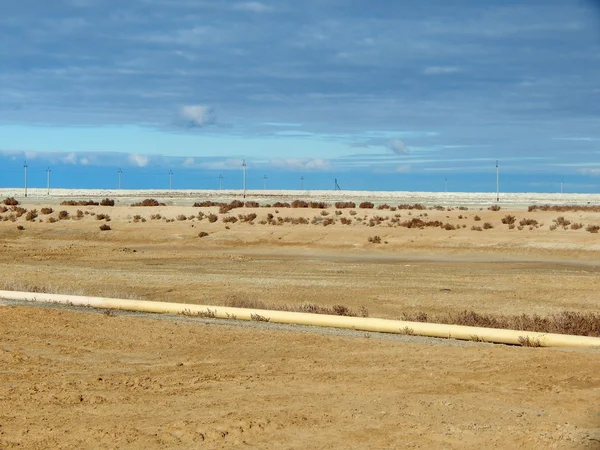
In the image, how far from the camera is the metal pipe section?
13.6 m

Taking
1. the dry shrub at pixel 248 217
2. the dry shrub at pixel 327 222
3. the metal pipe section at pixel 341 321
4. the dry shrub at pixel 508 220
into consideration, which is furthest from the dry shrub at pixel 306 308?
the dry shrub at pixel 248 217

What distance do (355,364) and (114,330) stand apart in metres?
4.66

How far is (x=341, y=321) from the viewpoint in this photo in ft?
51.0

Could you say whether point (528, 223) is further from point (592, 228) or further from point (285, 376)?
point (285, 376)

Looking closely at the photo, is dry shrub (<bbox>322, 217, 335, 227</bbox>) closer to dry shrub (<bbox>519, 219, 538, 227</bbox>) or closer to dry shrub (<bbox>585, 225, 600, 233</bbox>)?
dry shrub (<bbox>519, 219, 538, 227</bbox>)

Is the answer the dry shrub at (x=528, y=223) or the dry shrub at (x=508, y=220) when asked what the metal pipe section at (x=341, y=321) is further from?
the dry shrub at (x=508, y=220)

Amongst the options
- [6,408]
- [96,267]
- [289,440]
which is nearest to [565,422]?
[289,440]

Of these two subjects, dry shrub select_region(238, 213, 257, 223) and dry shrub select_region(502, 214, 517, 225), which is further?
dry shrub select_region(238, 213, 257, 223)

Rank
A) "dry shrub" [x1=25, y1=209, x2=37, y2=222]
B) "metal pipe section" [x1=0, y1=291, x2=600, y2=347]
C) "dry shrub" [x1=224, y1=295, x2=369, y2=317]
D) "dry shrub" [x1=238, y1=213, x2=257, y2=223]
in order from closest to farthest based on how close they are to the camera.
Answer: "metal pipe section" [x1=0, y1=291, x2=600, y2=347] → "dry shrub" [x1=224, y1=295, x2=369, y2=317] → "dry shrub" [x1=238, y1=213, x2=257, y2=223] → "dry shrub" [x1=25, y1=209, x2=37, y2=222]

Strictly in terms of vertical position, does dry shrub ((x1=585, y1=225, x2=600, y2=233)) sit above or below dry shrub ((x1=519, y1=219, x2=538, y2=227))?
below

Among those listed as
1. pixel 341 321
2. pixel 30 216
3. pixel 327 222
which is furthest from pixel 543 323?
pixel 30 216

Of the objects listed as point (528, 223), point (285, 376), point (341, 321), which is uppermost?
point (528, 223)

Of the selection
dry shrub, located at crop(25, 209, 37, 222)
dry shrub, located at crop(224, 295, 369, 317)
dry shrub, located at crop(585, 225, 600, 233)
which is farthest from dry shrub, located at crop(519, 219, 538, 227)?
dry shrub, located at crop(224, 295, 369, 317)

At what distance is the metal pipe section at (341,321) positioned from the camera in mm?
13617
